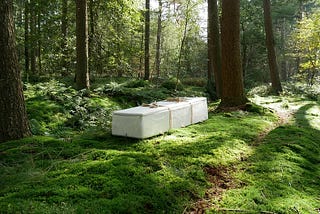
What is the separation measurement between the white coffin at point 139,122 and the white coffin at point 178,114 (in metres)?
0.38

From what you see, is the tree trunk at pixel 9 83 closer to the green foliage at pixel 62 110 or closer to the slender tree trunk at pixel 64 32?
the green foliage at pixel 62 110

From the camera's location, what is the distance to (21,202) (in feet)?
9.21

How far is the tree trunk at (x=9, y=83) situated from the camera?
4816 mm

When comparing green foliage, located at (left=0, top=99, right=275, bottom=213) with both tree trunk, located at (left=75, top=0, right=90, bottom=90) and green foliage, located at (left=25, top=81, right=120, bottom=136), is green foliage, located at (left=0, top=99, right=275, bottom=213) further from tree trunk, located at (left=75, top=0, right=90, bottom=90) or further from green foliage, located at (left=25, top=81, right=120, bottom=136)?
tree trunk, located at (left=75, top=0, right=90, bottom=90)

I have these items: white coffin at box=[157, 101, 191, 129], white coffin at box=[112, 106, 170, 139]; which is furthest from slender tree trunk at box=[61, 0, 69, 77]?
white coffin at box=[112, 106, 170, 139]

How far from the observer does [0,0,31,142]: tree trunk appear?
15.8 feet

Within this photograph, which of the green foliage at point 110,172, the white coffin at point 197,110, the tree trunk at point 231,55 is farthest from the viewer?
the tree trunk at point 231,55

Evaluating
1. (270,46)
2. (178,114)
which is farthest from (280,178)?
(270,46)

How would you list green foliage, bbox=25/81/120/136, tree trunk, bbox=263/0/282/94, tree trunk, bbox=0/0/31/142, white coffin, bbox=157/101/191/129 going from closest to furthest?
tree trunk, bbox=0/0/31/142 → white coffin, bbox=157/101/191/129 → green foliage, bbox=25/81/120/136 → tree trunk, bbox=263/0/282/94

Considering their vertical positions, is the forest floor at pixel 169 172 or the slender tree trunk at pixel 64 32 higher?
the slender tree trunk at pixel 64 32

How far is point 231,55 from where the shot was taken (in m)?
9.04

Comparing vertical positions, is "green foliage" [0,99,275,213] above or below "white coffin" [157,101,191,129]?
below

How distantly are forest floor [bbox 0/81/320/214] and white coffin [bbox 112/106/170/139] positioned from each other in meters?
0.14

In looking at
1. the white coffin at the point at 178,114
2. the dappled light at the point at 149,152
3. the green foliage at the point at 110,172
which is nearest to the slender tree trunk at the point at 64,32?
the dappled light at the point at 149,152
